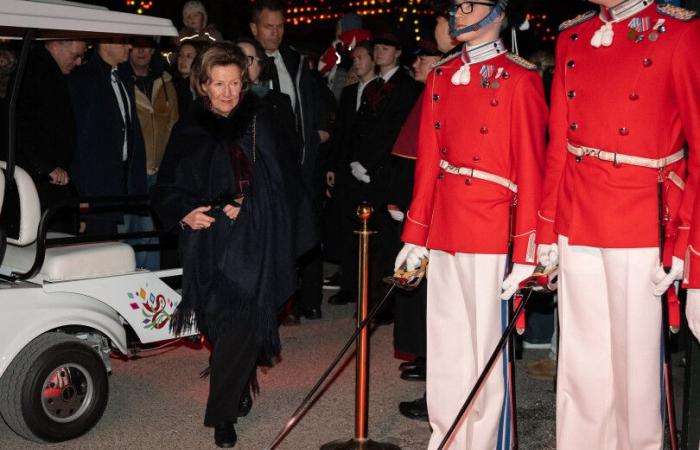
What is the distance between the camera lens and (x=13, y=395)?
452 centimetres

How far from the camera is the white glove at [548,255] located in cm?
359


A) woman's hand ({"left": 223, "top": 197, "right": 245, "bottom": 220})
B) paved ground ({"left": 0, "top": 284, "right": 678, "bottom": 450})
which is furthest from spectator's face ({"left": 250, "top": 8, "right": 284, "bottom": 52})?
woman's hand ({"left": 223, "top": 197, "right": 245, "bottom": 220})

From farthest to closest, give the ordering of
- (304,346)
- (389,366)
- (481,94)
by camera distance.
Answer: (304,346) → (389,366) → (481,94)

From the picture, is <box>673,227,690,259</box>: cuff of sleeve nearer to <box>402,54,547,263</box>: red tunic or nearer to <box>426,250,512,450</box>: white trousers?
<box>402,54,547,263</box>: red tunic

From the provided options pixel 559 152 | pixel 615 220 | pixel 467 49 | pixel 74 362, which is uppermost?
pixel 467 49

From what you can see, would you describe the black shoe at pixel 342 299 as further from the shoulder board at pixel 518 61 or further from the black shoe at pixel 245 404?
the shoulder board at pixel 518 61

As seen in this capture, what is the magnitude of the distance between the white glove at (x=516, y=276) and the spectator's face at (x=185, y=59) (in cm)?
449

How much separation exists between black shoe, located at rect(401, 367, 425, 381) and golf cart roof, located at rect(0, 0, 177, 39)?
2307 millimetres

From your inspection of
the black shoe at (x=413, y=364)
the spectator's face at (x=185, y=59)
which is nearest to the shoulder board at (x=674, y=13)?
the black shoe at (x=413, y=364)

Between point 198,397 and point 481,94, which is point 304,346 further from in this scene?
point 481,94

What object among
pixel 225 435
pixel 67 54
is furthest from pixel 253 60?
pixel 225 435

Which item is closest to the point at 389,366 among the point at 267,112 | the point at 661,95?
the point at 267,112

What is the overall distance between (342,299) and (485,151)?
13.2 ft

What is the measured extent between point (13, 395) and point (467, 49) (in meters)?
2.57
